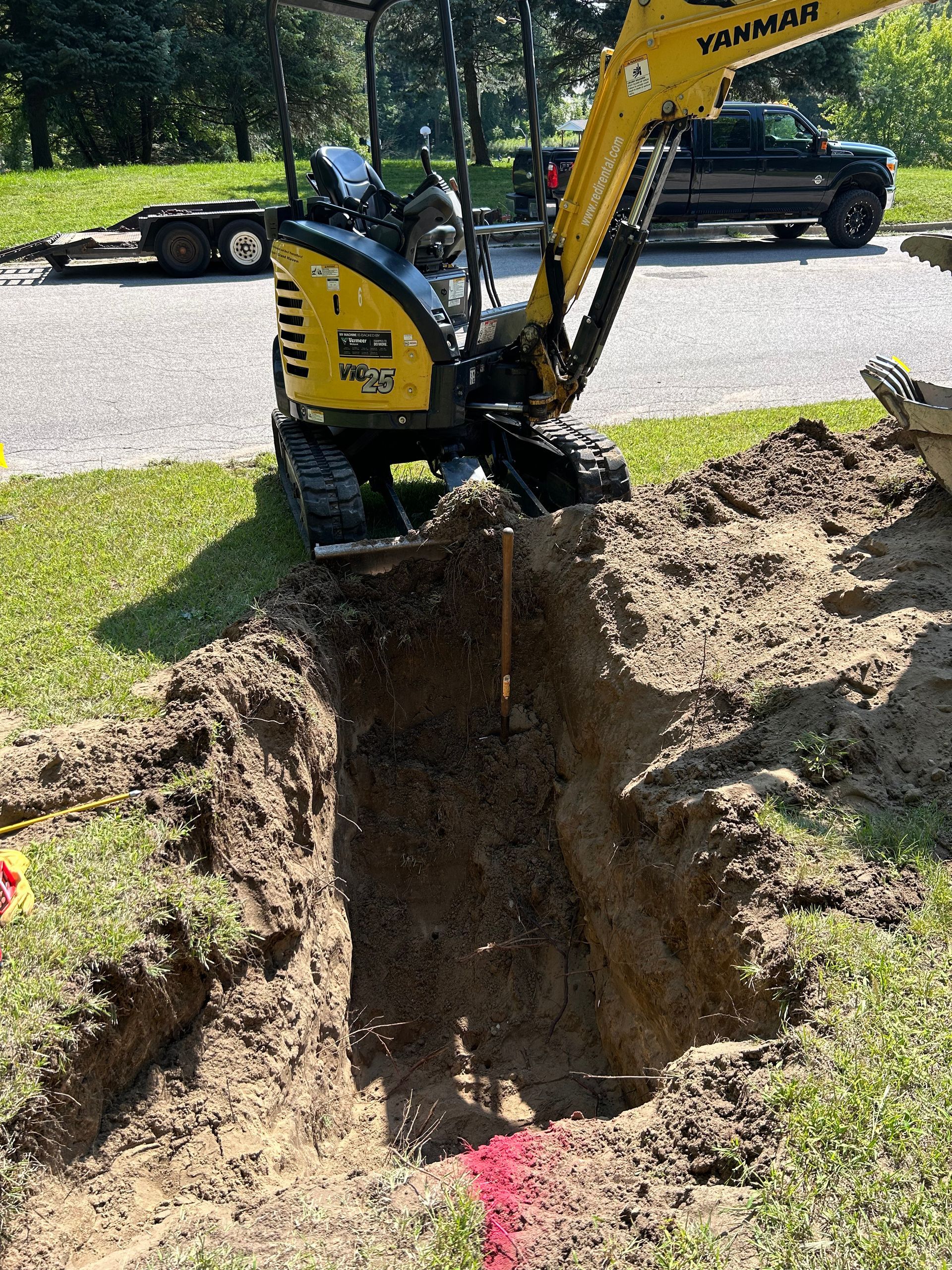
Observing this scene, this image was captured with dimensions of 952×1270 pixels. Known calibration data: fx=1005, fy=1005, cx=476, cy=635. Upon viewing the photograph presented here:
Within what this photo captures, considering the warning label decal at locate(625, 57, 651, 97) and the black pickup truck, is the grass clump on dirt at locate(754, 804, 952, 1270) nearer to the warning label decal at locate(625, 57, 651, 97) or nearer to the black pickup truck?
the warning label decal at locate(625, 57, 651, 97)

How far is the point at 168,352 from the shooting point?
12.3m

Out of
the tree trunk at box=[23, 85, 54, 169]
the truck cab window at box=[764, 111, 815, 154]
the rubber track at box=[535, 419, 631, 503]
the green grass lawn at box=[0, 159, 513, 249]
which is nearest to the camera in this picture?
the rubber track at box=[535, 419, 631, 503]

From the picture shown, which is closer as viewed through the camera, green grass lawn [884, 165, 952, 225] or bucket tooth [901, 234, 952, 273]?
bucket tooth [901, 234, 952, 273]

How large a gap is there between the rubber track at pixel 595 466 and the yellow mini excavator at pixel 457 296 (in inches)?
0.5

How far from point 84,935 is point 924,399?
5.33m

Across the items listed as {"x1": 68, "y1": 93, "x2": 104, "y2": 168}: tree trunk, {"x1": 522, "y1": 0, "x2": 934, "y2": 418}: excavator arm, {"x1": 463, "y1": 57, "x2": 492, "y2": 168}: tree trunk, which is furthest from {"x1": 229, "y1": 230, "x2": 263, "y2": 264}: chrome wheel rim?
{"x1": 68, "y1": 93, "x2": 104, "y2": 168}: tree trunk

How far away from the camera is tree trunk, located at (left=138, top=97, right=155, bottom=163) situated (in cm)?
2880

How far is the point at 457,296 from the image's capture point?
7070 mm

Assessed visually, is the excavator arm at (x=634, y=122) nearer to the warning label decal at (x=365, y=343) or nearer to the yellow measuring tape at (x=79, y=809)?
the warning label decal at (x=365, y=343)

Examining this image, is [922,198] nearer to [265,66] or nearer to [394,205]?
[265,66]

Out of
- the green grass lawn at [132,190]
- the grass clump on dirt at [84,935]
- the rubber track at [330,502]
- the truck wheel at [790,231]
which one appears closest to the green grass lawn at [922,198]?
the truck wheel at [790,231]

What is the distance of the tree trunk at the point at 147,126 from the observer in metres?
28.8

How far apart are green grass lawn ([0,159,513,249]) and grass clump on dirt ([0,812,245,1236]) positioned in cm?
1722

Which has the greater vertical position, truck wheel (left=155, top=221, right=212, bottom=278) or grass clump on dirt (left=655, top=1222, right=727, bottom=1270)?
truck wheel (left=155, top=221, right=212, bottom=278)
